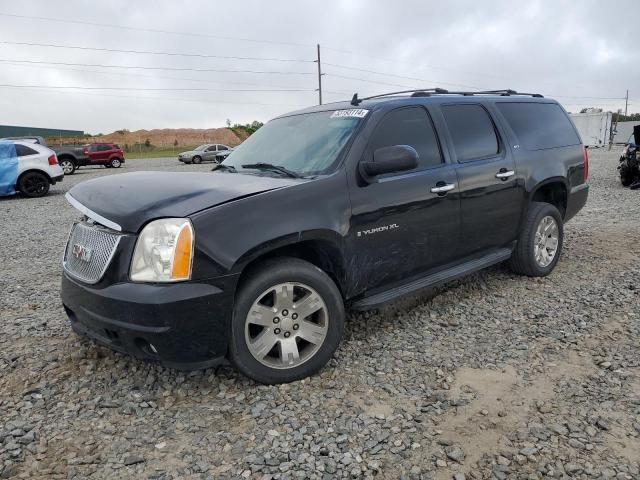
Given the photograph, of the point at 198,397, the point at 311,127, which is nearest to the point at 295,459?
the point at 198,397

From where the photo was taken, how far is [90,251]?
2990 mm

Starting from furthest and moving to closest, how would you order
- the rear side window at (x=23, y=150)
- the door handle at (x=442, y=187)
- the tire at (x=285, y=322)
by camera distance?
the rear side window at (x=23, y=150) → the door handle at (x=442, y=187) → the tire at (x=285, y=322)

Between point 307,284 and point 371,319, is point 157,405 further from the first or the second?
point 371,319

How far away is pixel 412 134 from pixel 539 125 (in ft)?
6.51

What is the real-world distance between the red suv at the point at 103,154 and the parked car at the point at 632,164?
25.6 m

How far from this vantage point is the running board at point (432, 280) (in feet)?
11.3

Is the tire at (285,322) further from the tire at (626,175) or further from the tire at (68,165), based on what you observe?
the tire at (68,165)

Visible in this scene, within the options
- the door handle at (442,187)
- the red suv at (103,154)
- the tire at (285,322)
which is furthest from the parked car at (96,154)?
the tire at (285,322)

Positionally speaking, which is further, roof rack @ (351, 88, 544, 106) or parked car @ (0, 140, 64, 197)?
parked car @ (0, 140, 64, 197)

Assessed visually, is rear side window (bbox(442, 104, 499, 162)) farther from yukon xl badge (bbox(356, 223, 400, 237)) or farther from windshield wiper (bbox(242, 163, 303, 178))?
windshield wiper (bbox(242, 163, 303, 178))

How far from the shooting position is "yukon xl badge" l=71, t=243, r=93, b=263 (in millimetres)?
3003

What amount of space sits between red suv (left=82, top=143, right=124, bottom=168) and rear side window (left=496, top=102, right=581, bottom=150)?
27.1m

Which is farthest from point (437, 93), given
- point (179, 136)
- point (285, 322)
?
point (179, 136)

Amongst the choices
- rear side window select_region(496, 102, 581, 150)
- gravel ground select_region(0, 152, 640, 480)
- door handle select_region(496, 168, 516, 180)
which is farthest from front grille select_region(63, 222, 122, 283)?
rear side window select_region(496, 102, 581, 150)
